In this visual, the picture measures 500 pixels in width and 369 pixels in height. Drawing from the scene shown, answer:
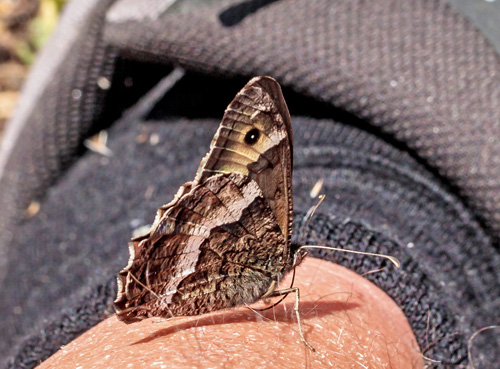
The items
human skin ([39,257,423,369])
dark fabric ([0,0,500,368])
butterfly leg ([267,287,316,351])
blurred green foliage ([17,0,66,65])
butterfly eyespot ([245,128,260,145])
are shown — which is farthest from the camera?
blurred green foliage ([17,0,66,65])

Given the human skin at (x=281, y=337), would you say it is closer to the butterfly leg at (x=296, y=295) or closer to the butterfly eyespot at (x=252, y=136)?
the butterfly leg at (x=296, y=295)

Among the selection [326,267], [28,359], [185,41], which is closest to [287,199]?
[326,267]

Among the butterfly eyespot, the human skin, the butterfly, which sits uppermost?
the butterfly eyespot

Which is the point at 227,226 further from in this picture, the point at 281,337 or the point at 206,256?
the point at 281,337

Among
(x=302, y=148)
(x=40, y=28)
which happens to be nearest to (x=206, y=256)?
(x=302, y=148)

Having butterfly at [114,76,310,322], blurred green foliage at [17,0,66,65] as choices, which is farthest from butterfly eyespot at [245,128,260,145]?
blurred green foliage at [17,0,66,65]

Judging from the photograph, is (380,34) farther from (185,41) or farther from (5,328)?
(5,328)

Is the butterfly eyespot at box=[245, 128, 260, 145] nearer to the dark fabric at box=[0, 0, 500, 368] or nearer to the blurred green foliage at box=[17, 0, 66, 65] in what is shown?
the dark fabric at box=[0, 0, 500, 368]

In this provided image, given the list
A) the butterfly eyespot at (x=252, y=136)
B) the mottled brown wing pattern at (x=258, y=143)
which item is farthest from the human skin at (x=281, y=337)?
the butterfly eyespot at (x=252, y=136)
